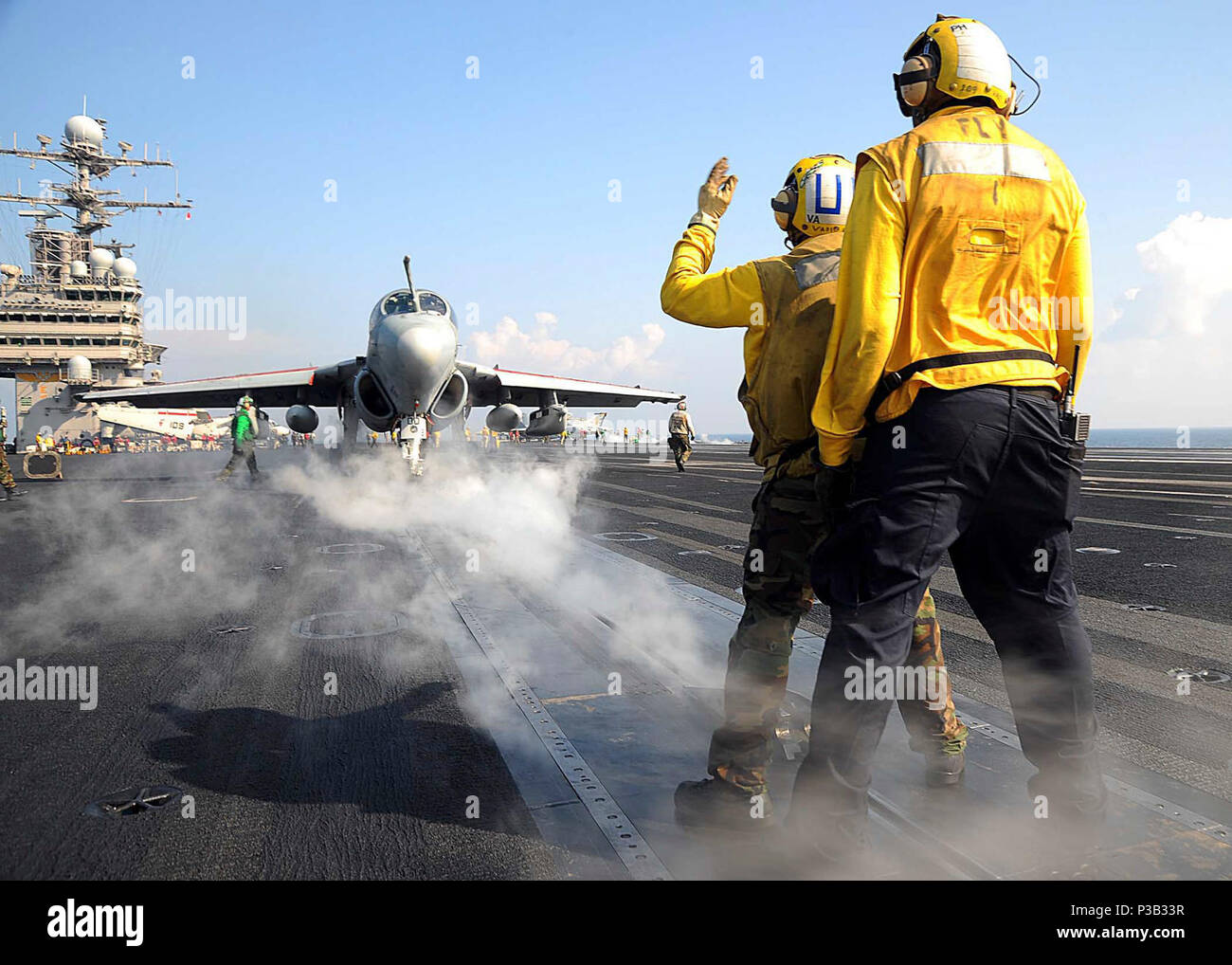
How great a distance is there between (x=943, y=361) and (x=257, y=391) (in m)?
24.2

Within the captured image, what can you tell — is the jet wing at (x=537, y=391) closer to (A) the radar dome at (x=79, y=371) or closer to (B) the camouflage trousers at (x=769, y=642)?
(B) the camouflage trousers at (x=769, y=642)

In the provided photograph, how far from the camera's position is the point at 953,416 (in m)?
2.16

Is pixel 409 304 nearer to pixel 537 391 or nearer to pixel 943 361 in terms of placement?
pixel 537 391

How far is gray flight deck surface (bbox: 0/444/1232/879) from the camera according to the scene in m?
2.38

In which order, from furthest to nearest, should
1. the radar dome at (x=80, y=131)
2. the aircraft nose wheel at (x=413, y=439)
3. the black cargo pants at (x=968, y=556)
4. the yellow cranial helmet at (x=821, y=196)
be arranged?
the radar dome at (x=80, y=131) < the aircraft nose wheel at (x=413, y=439) < the yellow cranial helmet at (x=821, y=196) < the black cargo pants at (x=968, y=556)

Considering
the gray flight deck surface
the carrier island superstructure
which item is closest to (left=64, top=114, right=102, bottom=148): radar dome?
the carrier island superstructure

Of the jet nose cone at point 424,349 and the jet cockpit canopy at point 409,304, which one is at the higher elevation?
the jet cockpit canopy at point 409,304

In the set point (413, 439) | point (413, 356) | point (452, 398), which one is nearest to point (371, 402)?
point (452, 398)

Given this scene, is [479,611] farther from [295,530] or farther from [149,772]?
[295,530]

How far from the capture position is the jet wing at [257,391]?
21047mm

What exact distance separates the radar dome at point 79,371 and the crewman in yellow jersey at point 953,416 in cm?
6554

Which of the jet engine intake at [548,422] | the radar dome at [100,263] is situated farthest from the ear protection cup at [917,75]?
the radar dome at [100,263]

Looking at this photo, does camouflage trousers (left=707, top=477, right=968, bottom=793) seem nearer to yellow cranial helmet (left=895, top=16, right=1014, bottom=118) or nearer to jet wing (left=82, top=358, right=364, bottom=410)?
yellow cranial helmet (left=895, top=16, right=1014, bottom=118)
